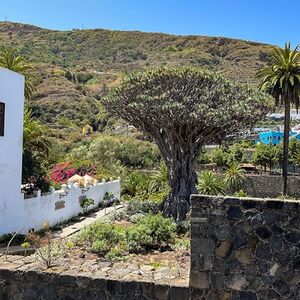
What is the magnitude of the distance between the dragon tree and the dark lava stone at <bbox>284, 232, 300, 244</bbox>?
12.8m

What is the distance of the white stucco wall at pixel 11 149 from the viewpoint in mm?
15055

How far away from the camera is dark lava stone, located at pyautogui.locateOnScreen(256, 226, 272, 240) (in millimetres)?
5219

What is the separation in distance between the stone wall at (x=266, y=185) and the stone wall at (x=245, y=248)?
35.5 meters

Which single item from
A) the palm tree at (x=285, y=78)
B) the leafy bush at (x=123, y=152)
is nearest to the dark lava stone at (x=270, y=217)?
the palm tree at (x=285, y=78)

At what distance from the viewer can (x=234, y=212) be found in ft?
17.5

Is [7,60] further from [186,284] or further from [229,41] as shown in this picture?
[229,41]

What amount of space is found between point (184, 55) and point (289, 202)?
115m

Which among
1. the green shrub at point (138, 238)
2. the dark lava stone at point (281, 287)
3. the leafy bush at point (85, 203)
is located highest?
the dark lava stone at point (281, 287)

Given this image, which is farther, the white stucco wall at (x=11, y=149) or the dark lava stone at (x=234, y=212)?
the white stucco wall at (x=11, y=149)

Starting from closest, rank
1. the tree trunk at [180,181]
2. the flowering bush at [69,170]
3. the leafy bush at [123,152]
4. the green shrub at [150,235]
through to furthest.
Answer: the green shrub at [150,235] → the tree trunk at [180,181] → the flowering bush at [69,170] → the leafy bush at [123,152]

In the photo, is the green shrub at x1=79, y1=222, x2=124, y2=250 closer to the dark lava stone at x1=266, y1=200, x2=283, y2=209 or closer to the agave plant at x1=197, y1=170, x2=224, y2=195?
the dark lava stone at x1=266, y1=200, x2=283, y2=209

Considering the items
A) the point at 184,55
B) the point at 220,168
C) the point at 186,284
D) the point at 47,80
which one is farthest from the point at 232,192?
the point at 184,55

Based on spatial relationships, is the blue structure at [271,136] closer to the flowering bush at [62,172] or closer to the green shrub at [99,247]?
the flowering bush at [62,172]

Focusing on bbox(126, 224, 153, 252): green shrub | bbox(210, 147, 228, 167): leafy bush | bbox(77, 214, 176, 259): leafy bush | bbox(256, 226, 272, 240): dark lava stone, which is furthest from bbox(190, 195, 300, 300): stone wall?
bbox(210, 147, 228, 167): leafy bush
